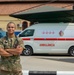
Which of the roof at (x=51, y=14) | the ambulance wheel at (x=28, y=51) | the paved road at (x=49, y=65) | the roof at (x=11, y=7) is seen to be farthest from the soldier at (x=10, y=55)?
the roof at (x=11, y=7)

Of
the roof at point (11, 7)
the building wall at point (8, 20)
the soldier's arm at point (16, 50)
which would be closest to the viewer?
the soldier's arm at point (16, 50)

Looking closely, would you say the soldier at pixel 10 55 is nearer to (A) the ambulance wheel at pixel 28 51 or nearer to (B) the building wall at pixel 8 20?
(A) the ambulance wheel at pixel 28 51

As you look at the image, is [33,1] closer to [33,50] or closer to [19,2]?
[19,2]

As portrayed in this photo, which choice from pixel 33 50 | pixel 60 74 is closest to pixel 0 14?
pixel 33 50

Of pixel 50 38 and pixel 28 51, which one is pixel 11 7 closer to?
pixel 28 51

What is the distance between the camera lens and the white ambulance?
2050 cm

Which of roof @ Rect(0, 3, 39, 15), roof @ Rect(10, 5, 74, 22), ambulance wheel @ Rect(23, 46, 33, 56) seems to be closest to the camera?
ambulance wheel @ Rect(23, 46, 33, 56)

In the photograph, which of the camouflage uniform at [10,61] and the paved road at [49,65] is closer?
the camouflage uniform at [10,61]

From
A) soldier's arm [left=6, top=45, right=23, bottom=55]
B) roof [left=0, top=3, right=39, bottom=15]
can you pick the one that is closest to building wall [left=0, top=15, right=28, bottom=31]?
roof [left=0, top=3, right=39, bottom=15]

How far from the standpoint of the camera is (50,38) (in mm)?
20703

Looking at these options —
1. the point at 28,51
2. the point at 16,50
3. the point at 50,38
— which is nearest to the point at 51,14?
the point at 50,38

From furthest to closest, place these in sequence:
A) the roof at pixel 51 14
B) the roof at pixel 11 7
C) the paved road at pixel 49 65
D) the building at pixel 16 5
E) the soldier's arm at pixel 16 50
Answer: the roof at pixel 11 7 < the building at pixel 16 5 < the roof at pixel 51 14 < the paved road at pixel 49 65 < the soldier's arm at pixel 16 50

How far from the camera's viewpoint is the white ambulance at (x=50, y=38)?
20.5m

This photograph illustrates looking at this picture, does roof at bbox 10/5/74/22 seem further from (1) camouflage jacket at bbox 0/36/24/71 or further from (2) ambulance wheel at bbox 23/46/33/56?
(1) camouflage jacket at bbox 0/36/24/71
